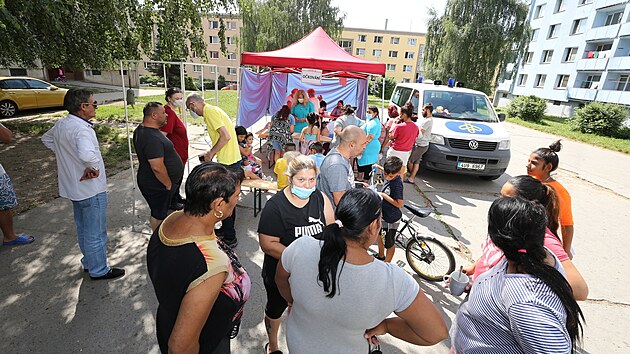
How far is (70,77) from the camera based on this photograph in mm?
30172

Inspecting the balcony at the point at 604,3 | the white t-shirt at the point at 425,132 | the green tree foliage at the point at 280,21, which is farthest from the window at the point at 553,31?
the white t-shirt at the point at 425,132

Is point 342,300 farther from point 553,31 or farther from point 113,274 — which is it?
point 553,31

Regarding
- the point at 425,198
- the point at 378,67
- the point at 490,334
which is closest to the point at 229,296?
the point at 490,334

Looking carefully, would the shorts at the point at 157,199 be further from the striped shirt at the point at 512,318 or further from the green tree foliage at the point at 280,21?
the green tree foliage at the point at 280,21

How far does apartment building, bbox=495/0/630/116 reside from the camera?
22578 mm

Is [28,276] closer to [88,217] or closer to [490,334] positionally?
[88,217]

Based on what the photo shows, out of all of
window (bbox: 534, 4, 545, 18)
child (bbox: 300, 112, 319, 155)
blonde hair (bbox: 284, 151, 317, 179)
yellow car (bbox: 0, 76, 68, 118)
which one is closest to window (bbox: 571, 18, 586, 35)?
window (bbox: 534, 4, 545, 18)

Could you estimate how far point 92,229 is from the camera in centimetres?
304

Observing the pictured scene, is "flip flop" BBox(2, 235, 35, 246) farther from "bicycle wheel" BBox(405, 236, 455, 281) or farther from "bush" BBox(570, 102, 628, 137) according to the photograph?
"bush" BBox(570, 102, 628, 137)

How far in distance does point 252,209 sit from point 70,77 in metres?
35.7

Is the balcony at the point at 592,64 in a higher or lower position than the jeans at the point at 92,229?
higher

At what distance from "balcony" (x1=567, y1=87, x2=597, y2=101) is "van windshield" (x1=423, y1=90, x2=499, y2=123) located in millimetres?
23703

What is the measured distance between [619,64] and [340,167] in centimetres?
3024

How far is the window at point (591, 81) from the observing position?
2426 centimetres
